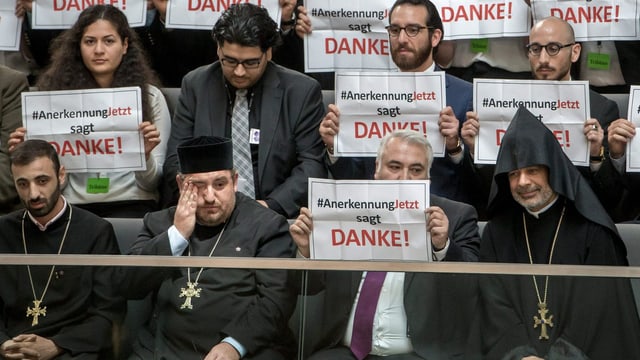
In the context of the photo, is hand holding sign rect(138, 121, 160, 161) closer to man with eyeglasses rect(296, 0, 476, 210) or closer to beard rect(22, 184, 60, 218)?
beard rect(22, 184, 60, 218)

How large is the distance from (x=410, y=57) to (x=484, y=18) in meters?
0.57

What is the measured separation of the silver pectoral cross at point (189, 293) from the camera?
5.41 meters

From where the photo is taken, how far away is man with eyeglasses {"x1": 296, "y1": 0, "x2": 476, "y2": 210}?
6.75 m

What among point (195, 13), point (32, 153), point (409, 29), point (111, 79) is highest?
point (195, 13)

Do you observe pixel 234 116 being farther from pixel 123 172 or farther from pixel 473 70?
pixel 473 70

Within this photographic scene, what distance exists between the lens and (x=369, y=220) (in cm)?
604

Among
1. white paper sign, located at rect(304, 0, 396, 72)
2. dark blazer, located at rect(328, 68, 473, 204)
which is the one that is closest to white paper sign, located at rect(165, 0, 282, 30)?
white paper sign, located at rect(304, 0, 396, 72)

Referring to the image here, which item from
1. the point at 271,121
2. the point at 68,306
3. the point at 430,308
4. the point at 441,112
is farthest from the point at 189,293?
the point at 441,112

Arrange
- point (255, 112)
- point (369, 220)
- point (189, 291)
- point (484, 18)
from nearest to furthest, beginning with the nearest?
point (189, 291) < point (369, 220) < point (255, 112) < point (484, 18)

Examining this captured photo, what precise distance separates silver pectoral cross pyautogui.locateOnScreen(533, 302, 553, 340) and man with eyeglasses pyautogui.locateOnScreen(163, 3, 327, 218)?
172 centimetres

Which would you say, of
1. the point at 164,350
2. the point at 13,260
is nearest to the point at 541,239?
the point at 164,350

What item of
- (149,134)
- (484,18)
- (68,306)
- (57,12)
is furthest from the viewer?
(57,12)

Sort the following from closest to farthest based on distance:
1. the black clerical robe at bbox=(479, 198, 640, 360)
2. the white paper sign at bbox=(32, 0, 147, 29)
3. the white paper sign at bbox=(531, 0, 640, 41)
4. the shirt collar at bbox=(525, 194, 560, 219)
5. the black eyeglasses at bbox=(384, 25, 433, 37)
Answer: the black clerical robe at bbox=(479, 198, 640, 360), the shirt collar at bbox=(525, 194, 560, 219), the black eyeglasses at bbox=(384, 25, 433, 37), the white paper sign at bbox=(531, 0, 640, 41), the white paper sign at bbox=(32, 0, 147, 29)

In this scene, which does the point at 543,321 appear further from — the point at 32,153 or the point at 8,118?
the point at 8,118
